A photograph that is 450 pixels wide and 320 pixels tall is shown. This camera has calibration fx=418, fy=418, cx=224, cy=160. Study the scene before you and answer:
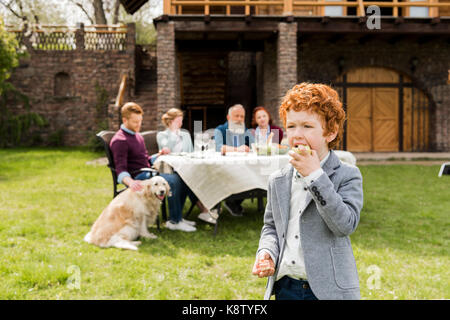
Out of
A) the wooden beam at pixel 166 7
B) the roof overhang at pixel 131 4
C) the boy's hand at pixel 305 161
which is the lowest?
the boy's hand at pixel 305 161

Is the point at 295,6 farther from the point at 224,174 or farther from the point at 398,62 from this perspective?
the point at 224,174

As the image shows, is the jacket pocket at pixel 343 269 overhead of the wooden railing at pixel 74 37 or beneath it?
beneath

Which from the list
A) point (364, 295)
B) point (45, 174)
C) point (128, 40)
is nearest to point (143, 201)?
point (364, 295)

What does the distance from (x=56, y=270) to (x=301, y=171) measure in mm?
2908

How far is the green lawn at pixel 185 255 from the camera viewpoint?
330cm

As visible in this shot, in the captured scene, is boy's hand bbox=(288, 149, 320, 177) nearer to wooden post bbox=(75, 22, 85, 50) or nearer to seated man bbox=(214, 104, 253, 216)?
seated man bbox=(214, 104, 253, 216)

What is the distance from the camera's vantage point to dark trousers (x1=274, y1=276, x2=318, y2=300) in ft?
5.42

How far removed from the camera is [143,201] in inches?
190

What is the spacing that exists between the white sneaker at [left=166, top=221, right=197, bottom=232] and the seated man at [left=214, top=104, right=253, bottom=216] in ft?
3.51

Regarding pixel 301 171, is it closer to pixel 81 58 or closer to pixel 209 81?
pixel 209 81

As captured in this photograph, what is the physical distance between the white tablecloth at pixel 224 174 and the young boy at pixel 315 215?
3.34 metres

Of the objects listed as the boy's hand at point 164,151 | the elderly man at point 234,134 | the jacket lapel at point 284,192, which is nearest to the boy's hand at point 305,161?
the jacket lapel at point 284,192

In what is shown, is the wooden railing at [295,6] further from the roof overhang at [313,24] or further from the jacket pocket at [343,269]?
the jacket pocket at [343,269]

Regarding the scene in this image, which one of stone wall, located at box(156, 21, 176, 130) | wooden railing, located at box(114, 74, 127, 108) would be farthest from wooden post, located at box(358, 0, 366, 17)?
wooden railing, located at box(114, 74, 127, 108)
